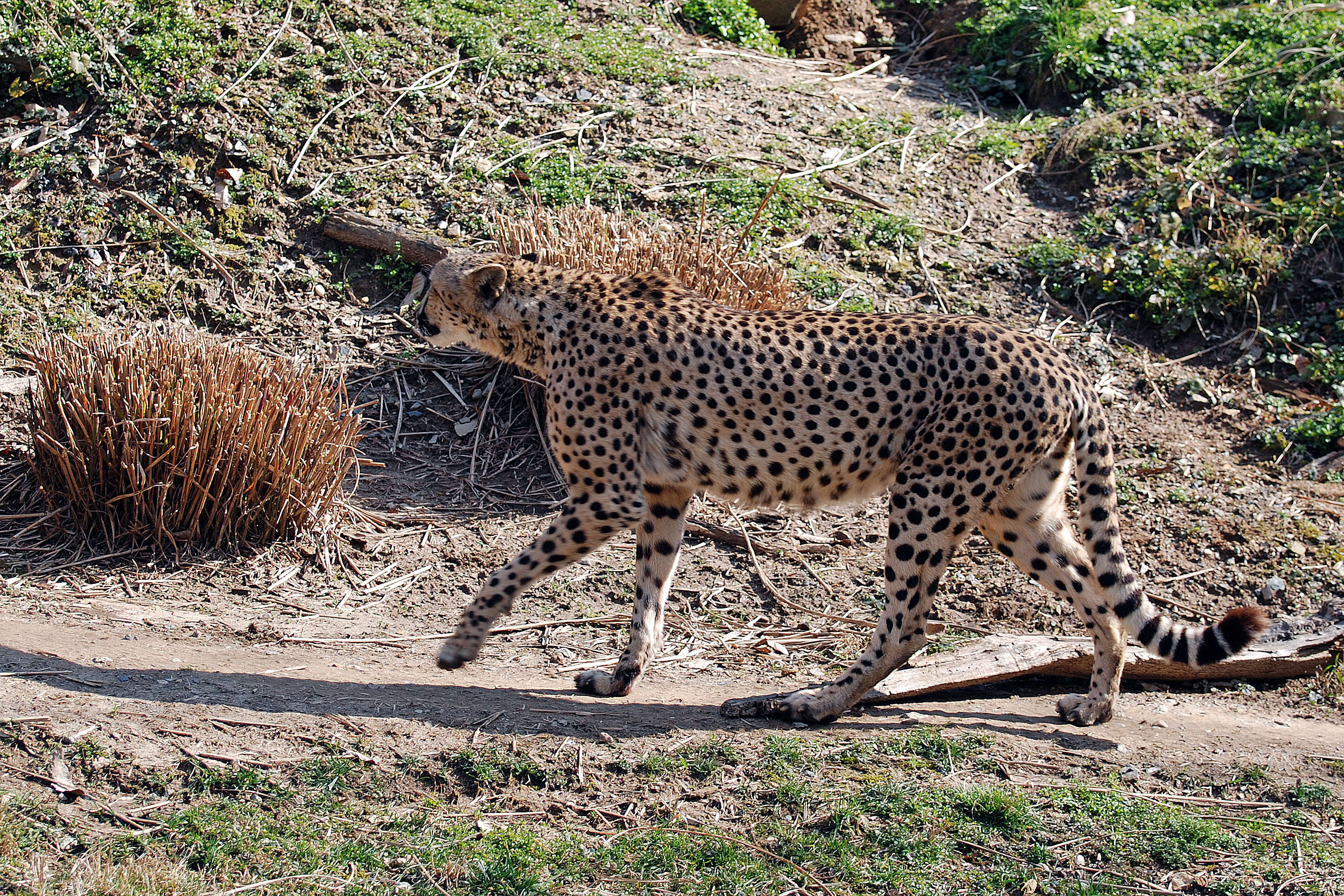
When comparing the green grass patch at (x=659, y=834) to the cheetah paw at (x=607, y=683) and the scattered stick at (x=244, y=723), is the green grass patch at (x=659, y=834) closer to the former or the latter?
the scattered stick at (x=244, y=723)

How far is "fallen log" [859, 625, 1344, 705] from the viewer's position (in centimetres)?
580

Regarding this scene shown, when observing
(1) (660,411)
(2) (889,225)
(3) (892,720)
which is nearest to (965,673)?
(3) (892,720)

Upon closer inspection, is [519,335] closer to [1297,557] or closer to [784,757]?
[784,757]

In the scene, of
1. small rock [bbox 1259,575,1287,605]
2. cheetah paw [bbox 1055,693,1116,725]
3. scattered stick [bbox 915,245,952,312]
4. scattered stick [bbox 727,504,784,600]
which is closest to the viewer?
cheetah paw [bbox 1055,693,1116,725]

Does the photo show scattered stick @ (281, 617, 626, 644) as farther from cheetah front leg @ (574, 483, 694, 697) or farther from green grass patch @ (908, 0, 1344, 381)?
green grass patch @ (908, 0, 1344, 381)

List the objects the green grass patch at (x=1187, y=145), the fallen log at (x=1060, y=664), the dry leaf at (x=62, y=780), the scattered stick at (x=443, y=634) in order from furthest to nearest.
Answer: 1. the green grass patch at (x=1187, y=145)
2. the scattered stick at (x=443, y=634)
3. the fallen log at (x=1060, y=664)
4. the dry leaf at (x=62, y=780)

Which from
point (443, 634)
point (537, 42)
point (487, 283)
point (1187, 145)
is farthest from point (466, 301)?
point (1187, 145)

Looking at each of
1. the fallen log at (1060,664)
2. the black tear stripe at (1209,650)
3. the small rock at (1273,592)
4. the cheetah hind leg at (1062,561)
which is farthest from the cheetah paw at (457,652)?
the small rock at (1273,592)

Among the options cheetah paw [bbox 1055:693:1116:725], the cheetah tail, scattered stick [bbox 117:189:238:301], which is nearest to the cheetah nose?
scattered stick [bbox 117:189:238:301]

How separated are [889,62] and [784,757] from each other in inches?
352

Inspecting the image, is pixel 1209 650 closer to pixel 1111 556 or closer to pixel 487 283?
pixel 1111 556

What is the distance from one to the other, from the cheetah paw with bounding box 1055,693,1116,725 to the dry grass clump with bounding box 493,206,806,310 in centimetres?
283

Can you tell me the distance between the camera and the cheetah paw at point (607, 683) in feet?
18.5

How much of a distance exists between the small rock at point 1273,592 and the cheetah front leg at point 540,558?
3843 millimetres
